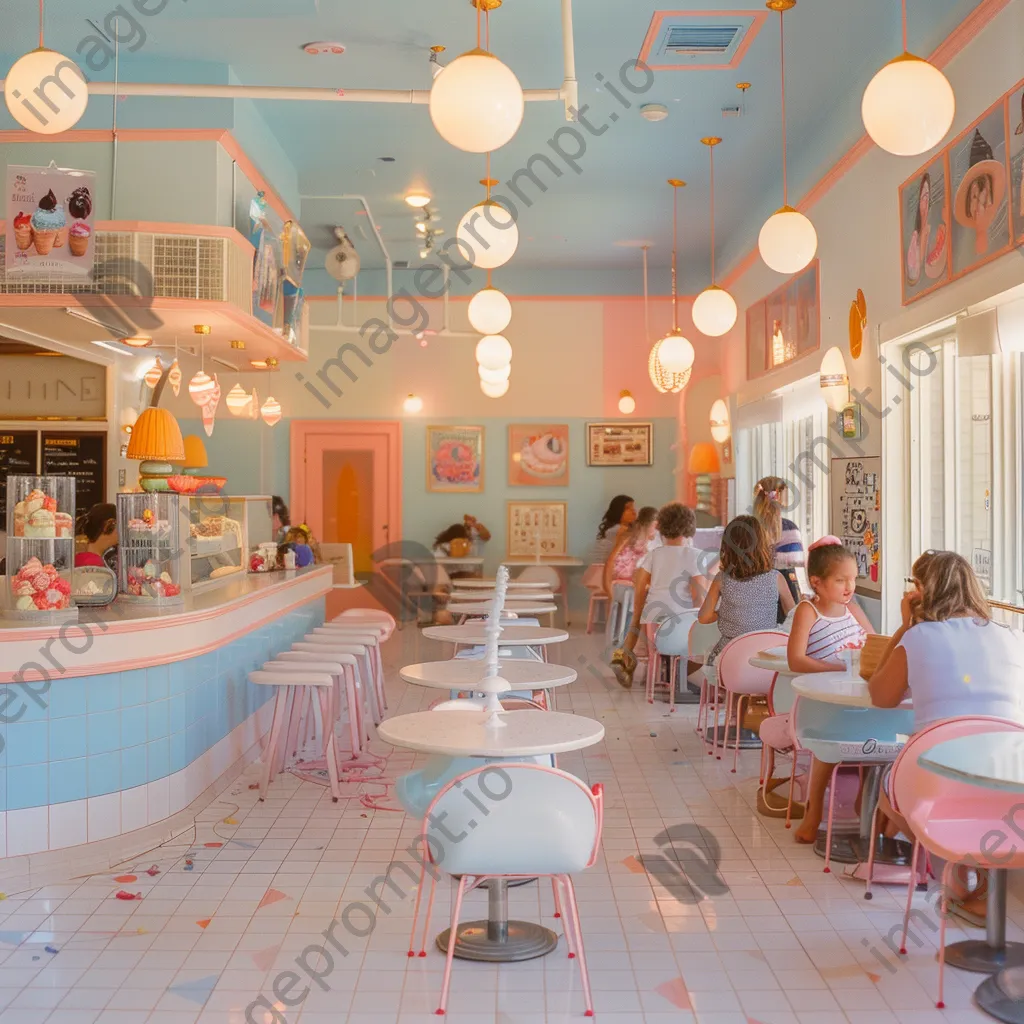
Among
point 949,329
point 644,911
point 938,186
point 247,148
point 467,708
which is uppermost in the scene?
point 247,148

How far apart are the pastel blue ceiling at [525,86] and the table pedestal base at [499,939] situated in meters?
4.30

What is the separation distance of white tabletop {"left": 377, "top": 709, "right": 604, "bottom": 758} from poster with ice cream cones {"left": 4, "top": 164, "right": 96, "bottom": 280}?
11.2ft

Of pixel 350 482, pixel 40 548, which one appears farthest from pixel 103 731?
pixel 350 482

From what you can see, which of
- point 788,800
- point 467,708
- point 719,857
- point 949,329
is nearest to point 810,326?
point 949,329

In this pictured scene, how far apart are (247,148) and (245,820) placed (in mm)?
3997

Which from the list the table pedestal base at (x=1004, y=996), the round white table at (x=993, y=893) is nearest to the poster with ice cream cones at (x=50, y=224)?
the round white table at (x=993, y=893)

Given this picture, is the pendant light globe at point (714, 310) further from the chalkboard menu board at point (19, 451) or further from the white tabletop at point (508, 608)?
the chalkboard menu board at point (19, 451)

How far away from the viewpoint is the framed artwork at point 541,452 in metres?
12.2

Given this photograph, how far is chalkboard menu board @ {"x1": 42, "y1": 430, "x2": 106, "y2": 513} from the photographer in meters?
8.66

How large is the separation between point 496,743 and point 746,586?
10.7ft

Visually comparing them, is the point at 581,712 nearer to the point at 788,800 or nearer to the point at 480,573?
the point at 788,800

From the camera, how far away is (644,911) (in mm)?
3930

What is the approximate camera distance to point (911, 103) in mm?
3592

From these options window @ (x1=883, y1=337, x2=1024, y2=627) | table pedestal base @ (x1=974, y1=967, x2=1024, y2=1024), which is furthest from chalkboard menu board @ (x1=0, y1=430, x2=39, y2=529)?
table pedestal base @ (x1=974, y1=967, x2=1024, y2=1024)
